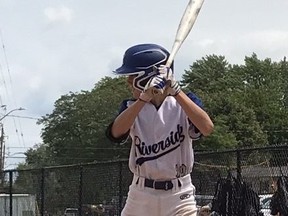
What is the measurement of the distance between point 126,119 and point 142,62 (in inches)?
14.2

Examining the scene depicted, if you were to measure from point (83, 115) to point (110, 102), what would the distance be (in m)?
4.67

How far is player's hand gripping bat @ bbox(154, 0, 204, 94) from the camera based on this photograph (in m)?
4.79

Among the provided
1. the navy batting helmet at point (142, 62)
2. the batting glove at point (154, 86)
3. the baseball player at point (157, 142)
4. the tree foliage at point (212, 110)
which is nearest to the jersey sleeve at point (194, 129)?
the baseball player at point (157, 142)

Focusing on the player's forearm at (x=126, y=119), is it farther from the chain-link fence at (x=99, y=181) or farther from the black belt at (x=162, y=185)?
the chain-link fence at (x=99, y=181)

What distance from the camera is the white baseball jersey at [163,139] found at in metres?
4.94

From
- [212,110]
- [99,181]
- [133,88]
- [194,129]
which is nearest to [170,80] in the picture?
[133,88]

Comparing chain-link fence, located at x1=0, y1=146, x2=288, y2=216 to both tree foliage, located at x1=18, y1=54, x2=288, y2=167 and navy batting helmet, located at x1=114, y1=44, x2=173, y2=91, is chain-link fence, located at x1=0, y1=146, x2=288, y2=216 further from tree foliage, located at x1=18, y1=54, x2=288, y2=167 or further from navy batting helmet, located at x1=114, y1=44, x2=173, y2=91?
tree foliage, located at x1=18, y1=54, x2=288, y2=167

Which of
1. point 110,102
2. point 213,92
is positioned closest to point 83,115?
point 110,102

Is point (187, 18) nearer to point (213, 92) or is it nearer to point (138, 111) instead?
point (138, 111)

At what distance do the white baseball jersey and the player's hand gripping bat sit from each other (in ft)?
1.07

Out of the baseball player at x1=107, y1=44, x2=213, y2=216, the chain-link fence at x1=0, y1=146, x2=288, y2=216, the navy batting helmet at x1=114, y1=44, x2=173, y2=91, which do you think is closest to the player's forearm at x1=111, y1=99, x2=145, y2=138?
the baseball player at x1=107, y1=44, x2=213, y2=216

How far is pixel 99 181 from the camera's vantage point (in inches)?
583

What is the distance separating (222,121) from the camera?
212 feet

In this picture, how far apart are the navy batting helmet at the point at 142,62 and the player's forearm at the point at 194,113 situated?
0.23 meters
